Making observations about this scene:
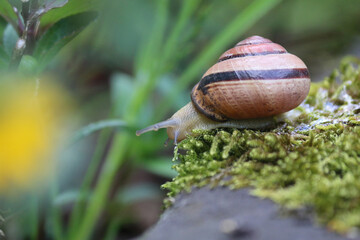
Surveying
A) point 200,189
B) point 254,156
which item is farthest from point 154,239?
point 254,156

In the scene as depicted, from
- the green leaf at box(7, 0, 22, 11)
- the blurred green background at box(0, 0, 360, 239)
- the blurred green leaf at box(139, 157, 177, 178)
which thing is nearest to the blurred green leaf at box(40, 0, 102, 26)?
the blurred green background at box(0, 0, 360, 239)

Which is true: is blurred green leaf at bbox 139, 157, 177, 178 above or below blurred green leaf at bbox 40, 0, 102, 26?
below

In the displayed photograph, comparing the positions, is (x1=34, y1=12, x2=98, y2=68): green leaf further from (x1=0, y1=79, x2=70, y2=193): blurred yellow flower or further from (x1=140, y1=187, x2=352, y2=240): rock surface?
(x1=140, y1=187, x2=352, y2=240): rock surface

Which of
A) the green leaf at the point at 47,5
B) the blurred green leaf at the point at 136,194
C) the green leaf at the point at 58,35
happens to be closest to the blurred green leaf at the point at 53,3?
the green leaf at the point at 47,5

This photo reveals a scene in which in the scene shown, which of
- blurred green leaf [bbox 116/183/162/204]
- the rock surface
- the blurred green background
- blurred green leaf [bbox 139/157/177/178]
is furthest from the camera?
blurred green leaf [bbox 116/183/162/204]

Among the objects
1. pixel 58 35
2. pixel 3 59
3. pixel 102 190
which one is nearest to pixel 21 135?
pixel 3 59

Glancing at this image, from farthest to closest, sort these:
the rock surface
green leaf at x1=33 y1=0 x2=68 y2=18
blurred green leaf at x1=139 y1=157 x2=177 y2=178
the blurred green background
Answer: blurred green leaf at x1=139 y1=157 x2=177 y2=178
the blurred green background
green leaf at x1=33 y1=0 x2=68 y2=18
the rock surface
